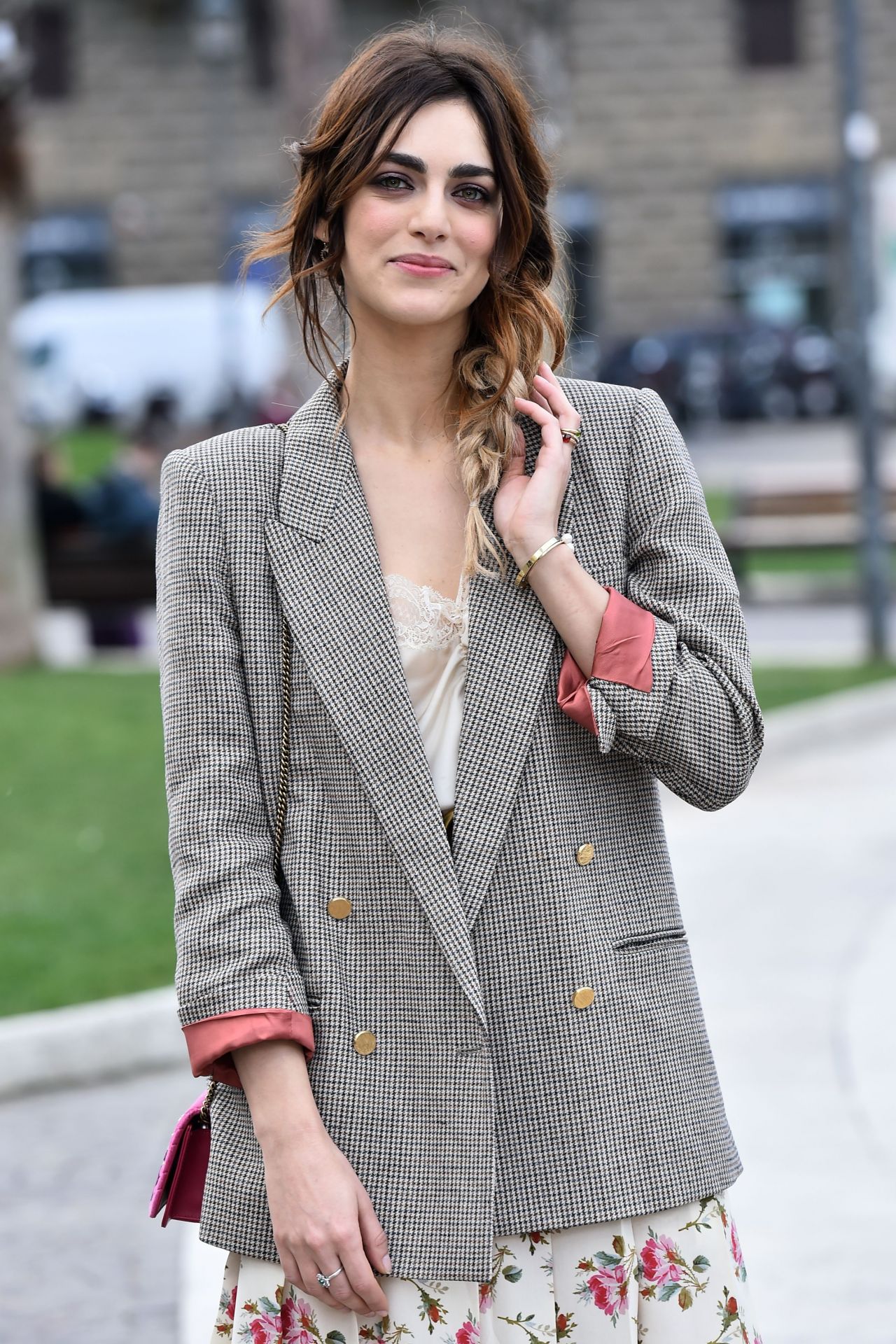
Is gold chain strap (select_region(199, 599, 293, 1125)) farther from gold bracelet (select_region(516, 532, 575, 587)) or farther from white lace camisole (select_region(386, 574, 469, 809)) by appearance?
gold bracelet (select_region(516, 532, 575, 587))

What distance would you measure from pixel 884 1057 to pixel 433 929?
3551mm

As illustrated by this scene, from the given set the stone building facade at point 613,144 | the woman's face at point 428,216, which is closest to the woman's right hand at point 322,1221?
the woman's face at point 428,216

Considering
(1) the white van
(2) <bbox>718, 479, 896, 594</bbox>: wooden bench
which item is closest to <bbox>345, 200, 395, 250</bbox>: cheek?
(2) <bbox>718, 479, 896, 594</bbox>: wooden bench

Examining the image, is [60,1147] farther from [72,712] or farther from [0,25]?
[0,25]

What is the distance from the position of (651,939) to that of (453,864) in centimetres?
26

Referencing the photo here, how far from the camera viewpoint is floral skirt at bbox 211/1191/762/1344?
204cm

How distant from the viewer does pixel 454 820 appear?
209 centimetres

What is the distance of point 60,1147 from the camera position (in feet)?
16.3

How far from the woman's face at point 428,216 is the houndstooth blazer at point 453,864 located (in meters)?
0.26

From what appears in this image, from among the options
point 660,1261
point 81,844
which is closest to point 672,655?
point 660,1261

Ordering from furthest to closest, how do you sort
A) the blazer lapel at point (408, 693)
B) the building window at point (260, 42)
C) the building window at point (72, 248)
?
the building window at point (260, 42) < the building window at point (72, 248) < the blazer lapel at point (408, 693)

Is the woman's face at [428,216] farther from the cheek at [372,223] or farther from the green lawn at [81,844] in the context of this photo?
the green lawn at [81,844]

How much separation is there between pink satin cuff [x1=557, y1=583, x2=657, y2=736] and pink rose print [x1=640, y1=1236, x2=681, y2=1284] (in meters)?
0.57

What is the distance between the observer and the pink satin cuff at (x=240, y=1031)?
1972 mm
